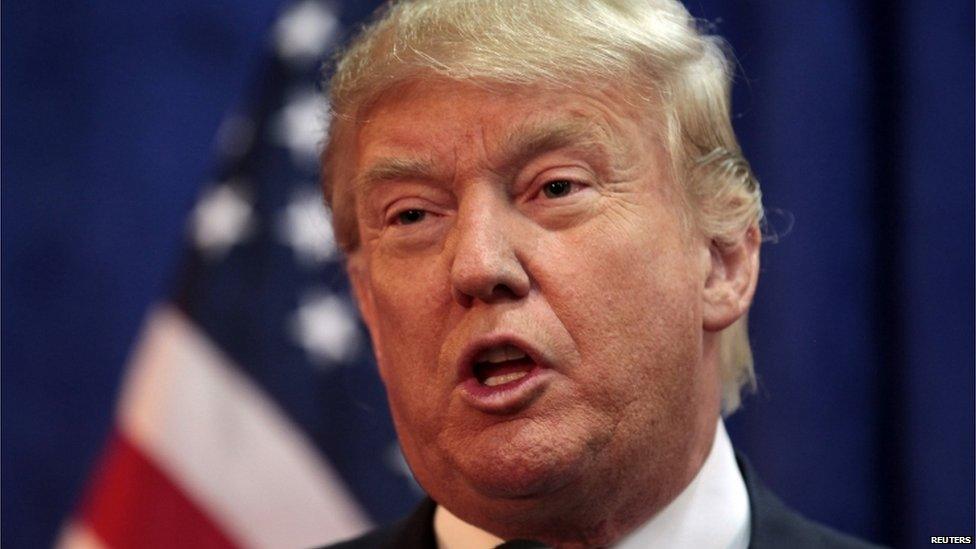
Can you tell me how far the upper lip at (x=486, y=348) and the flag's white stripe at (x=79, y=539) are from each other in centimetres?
150

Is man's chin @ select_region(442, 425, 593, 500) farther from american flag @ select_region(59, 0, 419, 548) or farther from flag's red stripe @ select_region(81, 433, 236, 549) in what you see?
flag's red stripe @ select_region(81, 433, 236, 549)

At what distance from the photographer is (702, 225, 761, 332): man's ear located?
1739mm

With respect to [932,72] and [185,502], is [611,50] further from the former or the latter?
[185,502]

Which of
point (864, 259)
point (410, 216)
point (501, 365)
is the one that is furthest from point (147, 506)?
point (864, 259)

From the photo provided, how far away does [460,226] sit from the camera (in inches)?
63.0

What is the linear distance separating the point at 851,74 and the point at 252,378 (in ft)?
4.82

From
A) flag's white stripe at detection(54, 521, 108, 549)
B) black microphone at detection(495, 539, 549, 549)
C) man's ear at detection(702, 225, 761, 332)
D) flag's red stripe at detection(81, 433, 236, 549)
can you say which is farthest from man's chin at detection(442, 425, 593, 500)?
flag's white stripe at detection(54, 521, 108, 549)

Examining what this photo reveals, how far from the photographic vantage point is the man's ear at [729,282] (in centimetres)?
174

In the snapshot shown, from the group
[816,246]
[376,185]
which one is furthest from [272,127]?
[816,246]

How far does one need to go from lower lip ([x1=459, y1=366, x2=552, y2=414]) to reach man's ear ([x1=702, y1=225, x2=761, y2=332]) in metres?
0.33

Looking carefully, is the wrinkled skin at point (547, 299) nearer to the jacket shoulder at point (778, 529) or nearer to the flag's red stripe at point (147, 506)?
the jacket shoulder at point (778, 529)

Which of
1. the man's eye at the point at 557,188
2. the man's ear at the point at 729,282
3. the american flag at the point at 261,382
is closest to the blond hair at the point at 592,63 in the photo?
the man's ear at the point at 729,282

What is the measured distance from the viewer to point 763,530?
1770mm

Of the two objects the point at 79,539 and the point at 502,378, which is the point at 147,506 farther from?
the point at 502,378
